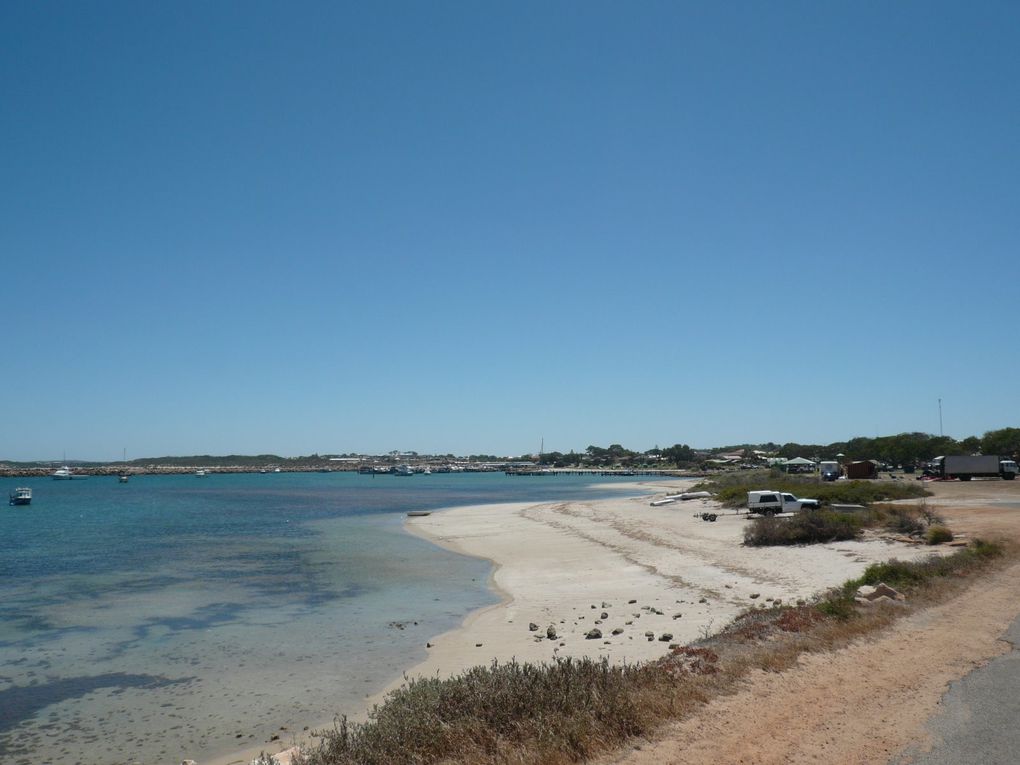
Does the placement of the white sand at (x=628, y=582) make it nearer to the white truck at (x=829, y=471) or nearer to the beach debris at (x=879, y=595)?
the beach debris at (x=879, y=595)

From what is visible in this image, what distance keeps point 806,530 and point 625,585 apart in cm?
968

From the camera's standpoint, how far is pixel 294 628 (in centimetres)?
2098

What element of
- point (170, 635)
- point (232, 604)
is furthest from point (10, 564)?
point (170, 635)

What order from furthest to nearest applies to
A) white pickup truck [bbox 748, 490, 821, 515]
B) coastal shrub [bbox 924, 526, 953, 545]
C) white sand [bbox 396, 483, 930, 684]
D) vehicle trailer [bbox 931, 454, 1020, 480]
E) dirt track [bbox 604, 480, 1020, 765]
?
vehicle trailer [bbox 931, 454, 1020, 480] < white pickup truck [bbox 748, 490, 821, 515] < coastal shrub [bbox 924, 526, 953, 545] < white sand [bbox 396, 483, 930, 684] < dirt track [bbox 604, 480, 1020, 765]

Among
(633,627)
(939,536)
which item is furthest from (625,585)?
(939,536)

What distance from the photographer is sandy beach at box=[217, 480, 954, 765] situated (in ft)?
54.2

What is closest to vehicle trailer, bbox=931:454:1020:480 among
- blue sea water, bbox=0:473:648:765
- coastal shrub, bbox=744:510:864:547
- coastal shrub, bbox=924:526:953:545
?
coastal shrub, bbox=744:510:864:547

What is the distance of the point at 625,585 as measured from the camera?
24.9 meters

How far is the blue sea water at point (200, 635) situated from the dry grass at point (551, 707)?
5.23 metres

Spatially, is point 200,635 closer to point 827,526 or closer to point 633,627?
point 633,627

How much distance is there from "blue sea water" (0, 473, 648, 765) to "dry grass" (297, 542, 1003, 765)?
5225 mm

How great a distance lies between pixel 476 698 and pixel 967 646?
7.97 meters

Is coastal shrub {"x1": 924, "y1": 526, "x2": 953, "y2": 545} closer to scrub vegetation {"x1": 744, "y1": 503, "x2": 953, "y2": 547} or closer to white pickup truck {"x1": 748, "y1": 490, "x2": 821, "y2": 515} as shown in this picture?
scrub vegetation {"x1": 744, "y1": 503, "x2": 953, "y2": 547}

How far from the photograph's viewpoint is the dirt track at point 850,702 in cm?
750
